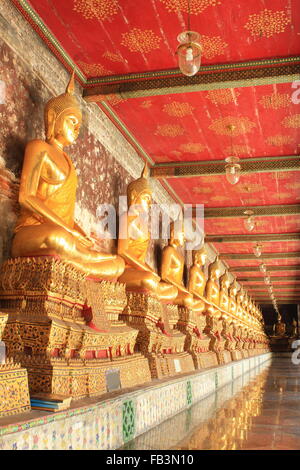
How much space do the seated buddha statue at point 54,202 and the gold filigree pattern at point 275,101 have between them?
2113 millimetres

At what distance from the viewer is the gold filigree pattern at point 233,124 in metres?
5.45

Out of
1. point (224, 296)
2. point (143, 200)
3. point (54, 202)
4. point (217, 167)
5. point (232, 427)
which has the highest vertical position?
point (217, 167)

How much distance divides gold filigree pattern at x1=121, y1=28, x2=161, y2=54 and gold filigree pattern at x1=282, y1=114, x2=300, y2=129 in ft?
6.59

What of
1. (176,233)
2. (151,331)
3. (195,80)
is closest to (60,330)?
(151,331)

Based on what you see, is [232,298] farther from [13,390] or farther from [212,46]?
[13,390]

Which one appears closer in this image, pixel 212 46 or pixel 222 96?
pixel 212 46

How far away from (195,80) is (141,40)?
63cm

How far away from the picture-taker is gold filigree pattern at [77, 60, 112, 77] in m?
4.41

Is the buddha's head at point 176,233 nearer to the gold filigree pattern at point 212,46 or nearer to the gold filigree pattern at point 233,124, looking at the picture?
the gold filigree pattern at point 233,124

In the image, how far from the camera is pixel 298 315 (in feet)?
93.1

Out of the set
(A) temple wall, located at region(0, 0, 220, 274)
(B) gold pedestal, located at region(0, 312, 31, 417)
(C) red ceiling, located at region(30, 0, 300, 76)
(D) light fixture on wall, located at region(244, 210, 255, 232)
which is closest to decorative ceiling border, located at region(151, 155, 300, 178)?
(A) temple wall, located at region(0, 0, 220, 274)

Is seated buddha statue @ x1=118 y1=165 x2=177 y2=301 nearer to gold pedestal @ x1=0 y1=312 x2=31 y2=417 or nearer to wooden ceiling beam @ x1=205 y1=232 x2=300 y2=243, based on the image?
gold pedestal @ x1=0 y1=312 x2=31 y2=417

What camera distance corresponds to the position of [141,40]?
4.03 meters

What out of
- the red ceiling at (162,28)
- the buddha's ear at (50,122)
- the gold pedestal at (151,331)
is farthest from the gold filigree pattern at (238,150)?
the buddha's ear at (50,122)
